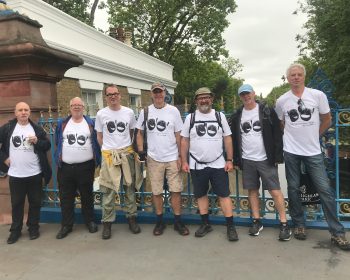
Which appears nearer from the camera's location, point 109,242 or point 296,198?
point 296,198

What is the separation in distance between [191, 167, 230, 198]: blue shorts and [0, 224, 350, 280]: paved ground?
23.0 inches

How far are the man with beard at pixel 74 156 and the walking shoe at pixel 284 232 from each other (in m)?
2.40

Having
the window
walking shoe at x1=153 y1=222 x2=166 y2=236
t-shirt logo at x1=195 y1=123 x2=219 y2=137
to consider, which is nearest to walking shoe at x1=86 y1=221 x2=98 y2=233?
walking shoe at x1=153 y1=222 x2=166 y2=236

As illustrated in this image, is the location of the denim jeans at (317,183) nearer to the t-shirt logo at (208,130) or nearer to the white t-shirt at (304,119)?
the white t-shirt at (304,119)

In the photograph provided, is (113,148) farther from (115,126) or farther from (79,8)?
(79,8)

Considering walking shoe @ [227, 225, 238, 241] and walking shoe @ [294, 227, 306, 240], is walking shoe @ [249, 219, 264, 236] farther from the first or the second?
walking shoe @ [294, 227, 306, 240]

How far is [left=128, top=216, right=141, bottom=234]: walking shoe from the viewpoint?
4609mm

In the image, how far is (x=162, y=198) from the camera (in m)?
4.59

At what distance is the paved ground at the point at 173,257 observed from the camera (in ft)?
11.3

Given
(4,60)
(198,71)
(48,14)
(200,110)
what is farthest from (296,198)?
(198,71)

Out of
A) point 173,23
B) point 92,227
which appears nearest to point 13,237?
point 92,227

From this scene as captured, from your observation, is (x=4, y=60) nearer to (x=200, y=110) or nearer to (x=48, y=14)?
(x=200, y=110)

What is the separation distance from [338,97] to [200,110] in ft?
43.9

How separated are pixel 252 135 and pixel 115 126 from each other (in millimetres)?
1684
